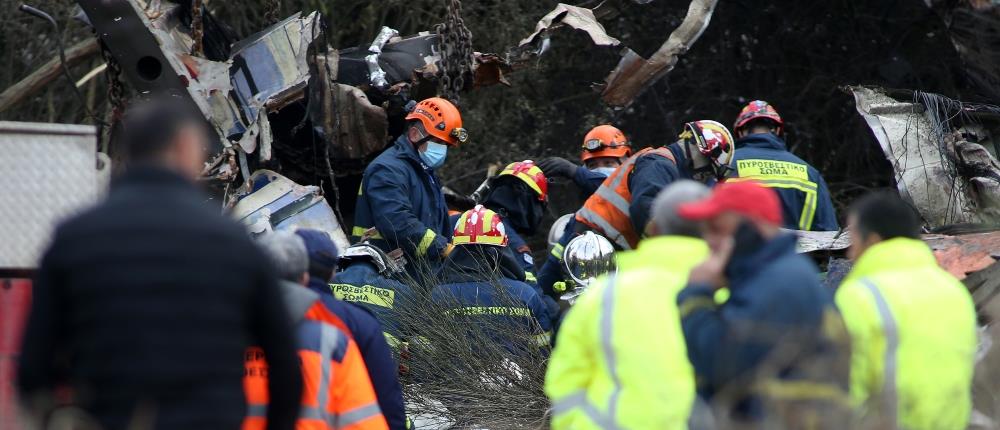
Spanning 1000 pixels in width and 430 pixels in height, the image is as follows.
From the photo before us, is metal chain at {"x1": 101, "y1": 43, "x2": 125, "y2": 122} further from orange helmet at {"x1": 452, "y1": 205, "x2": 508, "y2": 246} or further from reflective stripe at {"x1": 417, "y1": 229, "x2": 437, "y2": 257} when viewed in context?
orange helmet at {"x1": 452, "y1": 205, "x2": 508, "y2": 246}

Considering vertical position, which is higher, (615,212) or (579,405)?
(579,405)

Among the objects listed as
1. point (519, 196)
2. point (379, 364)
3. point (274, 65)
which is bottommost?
point (519, 196)

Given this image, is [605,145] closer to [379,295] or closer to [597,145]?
[597,145]

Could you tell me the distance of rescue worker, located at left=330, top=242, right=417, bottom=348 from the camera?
7.13 metres

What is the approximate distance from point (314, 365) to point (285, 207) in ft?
15.4

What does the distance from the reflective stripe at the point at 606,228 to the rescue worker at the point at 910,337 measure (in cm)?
388

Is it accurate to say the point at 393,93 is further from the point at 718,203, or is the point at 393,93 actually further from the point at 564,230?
the point at 718,203

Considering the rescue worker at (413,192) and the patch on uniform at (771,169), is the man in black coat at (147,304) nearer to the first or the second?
the rescue worker at (413,192)

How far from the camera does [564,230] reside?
843cm

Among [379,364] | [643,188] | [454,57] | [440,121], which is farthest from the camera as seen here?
[454,57]

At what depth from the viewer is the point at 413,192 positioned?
8352mm

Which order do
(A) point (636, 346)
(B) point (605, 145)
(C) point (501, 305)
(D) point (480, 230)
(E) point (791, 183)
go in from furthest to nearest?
(B) point (605, 145) → (E) point (791, 183) → (D) point (480, 230) → (C) point (501, 305) → (A) point (636, 346)

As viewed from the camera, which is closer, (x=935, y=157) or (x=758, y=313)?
(x=758, y=313)

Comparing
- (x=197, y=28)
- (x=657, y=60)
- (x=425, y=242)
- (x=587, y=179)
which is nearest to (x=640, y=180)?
(x=425, y=242)
